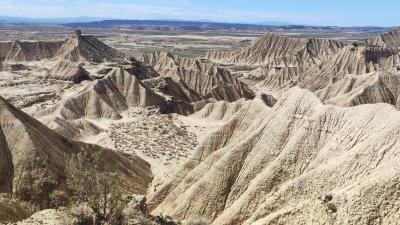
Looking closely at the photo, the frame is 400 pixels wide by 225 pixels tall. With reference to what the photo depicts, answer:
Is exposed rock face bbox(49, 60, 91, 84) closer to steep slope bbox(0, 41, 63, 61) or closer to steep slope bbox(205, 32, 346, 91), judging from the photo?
steep slope bbox(0, 41, 63, 61)

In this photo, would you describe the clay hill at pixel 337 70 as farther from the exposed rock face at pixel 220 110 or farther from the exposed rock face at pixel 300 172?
the exposed rock face at pixel 300 172

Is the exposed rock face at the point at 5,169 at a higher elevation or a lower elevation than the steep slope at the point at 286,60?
higher

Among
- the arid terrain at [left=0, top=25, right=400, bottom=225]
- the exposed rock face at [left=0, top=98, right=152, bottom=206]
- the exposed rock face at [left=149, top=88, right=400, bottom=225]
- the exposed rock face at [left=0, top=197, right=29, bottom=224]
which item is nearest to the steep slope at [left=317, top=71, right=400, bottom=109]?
the arid terrain at [left=0, top=25, right=400, bottom=225]

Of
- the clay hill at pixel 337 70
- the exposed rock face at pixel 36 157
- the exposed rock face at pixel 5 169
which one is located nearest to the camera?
the exposed rock face at pixel 5 169

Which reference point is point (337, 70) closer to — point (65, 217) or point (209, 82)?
point (209, 82)

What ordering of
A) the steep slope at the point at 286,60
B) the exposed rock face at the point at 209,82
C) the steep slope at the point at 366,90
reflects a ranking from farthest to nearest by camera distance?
the steep slope at the point at 286,60, the exposed rock face at the point at 209,82, the steep slope at the point at 366,90

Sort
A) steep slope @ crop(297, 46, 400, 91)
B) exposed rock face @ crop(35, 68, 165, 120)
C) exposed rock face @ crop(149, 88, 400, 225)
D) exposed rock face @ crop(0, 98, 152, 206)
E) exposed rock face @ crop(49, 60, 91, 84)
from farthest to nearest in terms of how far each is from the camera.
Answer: steep slope @ crop(297, 46, 400, 91) < exposed rock face @ crop(49, 60, 91, 84) < exposed rock face @ crop(35, 68, 165, 120) < exposed rock face @ crop(0, 98, 152, 206) < exposed rock face @ crop(149, 88, 400, 225)

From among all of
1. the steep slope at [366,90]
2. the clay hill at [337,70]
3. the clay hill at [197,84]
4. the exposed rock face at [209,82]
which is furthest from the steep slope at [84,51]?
the steep slope at [366,90]
